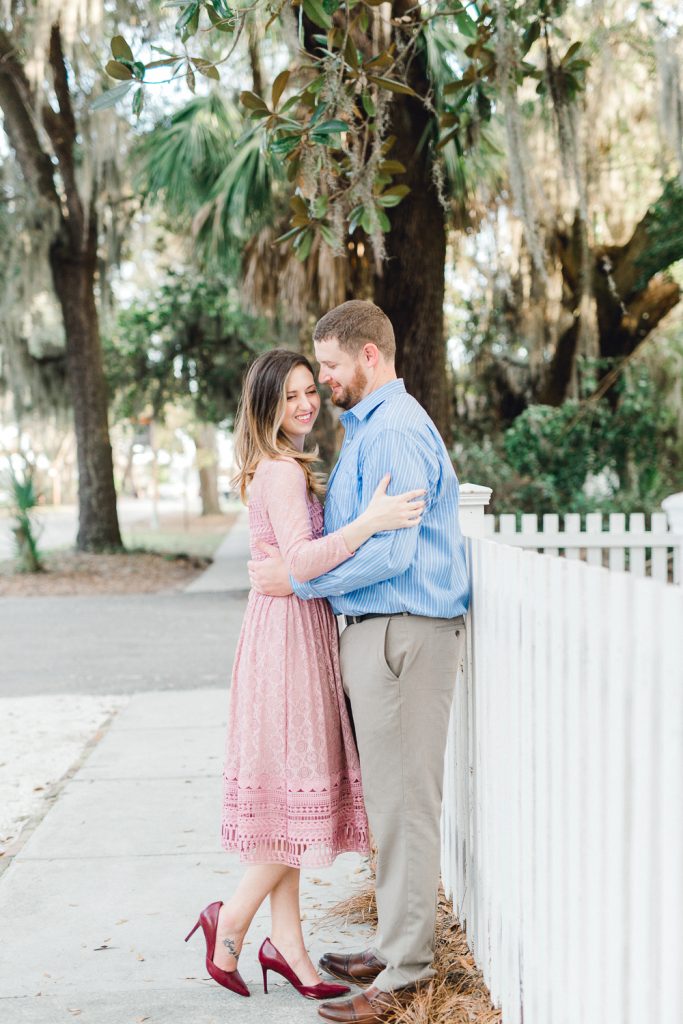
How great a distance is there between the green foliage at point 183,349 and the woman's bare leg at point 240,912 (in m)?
16.1

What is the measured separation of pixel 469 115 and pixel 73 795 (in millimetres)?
4760

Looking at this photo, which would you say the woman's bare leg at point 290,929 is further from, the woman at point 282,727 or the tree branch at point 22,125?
the tree branch at point 22,125

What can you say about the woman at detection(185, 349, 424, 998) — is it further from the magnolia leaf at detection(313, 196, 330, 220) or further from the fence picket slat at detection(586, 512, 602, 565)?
the fence picket slat at detection(586, 512, 602, 565)

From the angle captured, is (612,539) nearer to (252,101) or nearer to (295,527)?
(252,101)

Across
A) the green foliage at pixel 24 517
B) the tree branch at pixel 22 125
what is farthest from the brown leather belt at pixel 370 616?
the tree branch at pixel 22 125

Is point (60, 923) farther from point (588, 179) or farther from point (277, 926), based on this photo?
point (588, 179)

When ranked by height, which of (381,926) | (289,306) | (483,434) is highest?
(289,306)

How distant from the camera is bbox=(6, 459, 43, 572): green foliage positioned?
585 inches

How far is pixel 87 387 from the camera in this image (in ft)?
54.2

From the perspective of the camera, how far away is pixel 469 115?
676cm

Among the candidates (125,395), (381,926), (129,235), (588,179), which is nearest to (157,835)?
(381,926)

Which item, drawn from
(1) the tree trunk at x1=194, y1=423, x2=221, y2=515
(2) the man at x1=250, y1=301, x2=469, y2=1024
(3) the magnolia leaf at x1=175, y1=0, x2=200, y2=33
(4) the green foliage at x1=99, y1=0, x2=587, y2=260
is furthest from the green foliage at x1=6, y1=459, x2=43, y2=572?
(1) the tree trunk at x1=194, y1=423, x2=221, y2=515

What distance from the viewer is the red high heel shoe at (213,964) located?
311 centimetres

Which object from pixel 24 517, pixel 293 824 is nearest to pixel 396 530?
pixel 293 824
